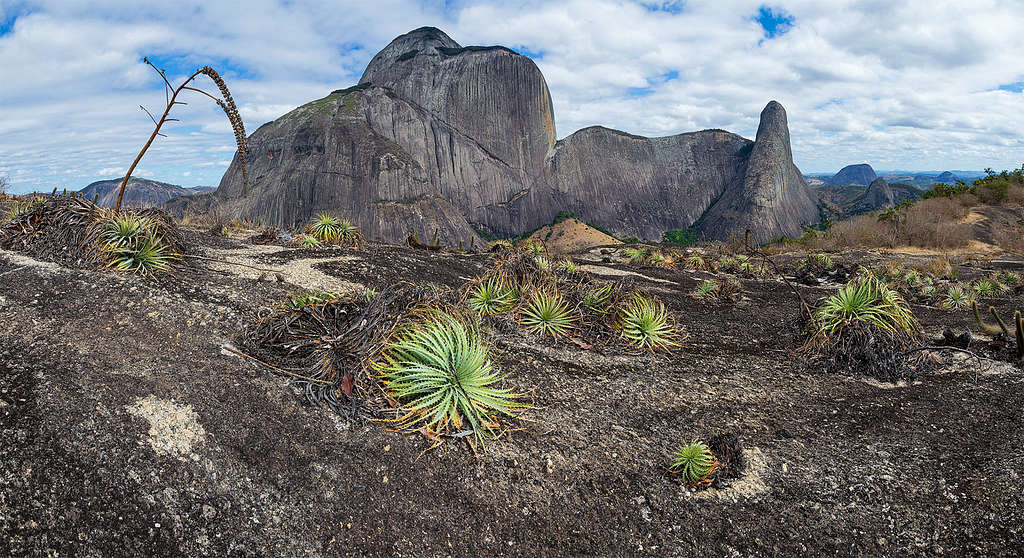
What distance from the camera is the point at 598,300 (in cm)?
621

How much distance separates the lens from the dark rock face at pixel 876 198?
58.6m

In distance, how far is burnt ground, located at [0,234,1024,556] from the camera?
8.12ft

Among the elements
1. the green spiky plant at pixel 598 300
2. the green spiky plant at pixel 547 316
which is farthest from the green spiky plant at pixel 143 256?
the green spiky plant at pixel 598 300

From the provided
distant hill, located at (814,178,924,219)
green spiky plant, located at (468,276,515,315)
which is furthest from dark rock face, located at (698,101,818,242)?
green spiky plant, located at (468,276,515,315)

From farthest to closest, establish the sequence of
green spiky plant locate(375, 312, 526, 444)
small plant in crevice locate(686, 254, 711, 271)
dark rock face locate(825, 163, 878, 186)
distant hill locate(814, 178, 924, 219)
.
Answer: dark rock face locate(825, 163, 878, 186)
distant hill locate(814, 178, 924, 219)
small plant in crevice locate(686, 254, 711, 271)
green spiky plant locate(375, 312, 526, 444)

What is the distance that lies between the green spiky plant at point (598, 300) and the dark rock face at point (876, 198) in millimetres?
64913

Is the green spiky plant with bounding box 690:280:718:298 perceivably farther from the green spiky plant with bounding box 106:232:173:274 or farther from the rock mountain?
the rock mountain

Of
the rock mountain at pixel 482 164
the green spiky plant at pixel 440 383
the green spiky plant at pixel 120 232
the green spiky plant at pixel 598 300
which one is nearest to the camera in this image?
the green spiky plant at pixel 440 383

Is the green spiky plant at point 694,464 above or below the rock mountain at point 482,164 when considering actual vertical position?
below

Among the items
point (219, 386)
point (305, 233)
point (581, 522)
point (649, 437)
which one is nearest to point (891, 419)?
point (649, 437)

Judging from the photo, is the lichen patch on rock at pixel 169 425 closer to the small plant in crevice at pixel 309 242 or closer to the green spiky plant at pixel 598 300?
the green spiky plant at pixel 598 300

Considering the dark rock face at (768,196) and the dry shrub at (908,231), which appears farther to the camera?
the dark rock face at (768,196)

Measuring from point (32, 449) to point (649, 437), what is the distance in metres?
3.70

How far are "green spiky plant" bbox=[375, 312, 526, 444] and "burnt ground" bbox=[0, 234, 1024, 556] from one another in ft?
0.60
